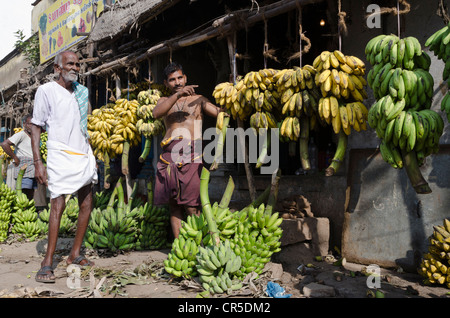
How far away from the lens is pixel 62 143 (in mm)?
3725

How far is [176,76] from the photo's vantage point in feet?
13.7

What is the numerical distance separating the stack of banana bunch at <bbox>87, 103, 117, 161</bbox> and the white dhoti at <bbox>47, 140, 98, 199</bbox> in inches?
73.3

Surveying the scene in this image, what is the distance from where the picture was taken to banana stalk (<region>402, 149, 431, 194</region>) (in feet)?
8.53

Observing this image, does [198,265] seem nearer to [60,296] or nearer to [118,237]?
[60,296]

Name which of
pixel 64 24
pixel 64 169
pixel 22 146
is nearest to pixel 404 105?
pixel 64 169

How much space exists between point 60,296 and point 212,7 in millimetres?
4945

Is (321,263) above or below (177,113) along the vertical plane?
below

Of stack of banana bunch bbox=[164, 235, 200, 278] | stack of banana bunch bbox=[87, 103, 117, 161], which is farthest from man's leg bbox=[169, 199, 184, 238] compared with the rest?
stack of banana bunch bbox=[87, 103, 117, 161]

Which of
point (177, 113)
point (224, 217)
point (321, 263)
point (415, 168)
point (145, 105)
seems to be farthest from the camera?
point (145, 105)

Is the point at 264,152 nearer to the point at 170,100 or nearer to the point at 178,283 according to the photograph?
the point at 170,100

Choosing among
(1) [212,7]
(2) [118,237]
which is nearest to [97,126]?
(2) [118,237]

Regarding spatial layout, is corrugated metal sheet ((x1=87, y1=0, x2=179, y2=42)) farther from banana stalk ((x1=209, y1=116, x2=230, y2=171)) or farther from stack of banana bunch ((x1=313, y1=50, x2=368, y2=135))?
stack of banana bunch ((x1=313, y1=50, x2=368, y2=135))

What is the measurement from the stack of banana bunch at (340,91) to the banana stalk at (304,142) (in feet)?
0.67

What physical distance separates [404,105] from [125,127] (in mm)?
3956
